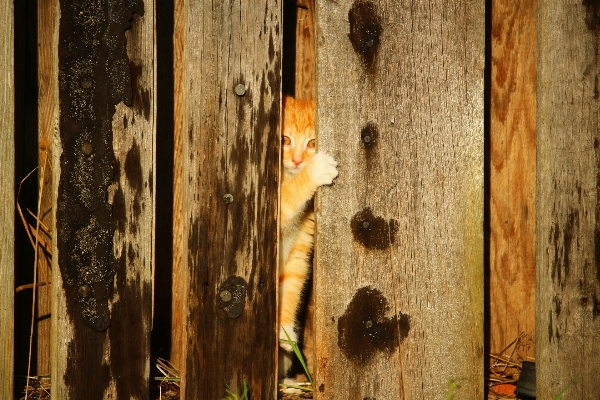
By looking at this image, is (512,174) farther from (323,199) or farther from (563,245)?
(323,199)

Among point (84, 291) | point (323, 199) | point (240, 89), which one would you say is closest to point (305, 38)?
point (240, 89)

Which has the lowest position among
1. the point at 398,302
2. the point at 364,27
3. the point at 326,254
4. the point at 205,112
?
the point at 398,302

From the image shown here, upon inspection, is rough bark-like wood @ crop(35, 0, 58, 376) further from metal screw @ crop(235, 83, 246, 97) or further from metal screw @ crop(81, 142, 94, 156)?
metal screw @ crop(235, 83, 246, 97)

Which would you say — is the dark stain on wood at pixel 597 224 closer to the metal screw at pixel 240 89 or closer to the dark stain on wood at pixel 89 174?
the metal screw at pixel 240 89

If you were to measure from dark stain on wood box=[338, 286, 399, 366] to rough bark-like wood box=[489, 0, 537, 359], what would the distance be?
3.02ft

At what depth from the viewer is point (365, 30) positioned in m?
1.94

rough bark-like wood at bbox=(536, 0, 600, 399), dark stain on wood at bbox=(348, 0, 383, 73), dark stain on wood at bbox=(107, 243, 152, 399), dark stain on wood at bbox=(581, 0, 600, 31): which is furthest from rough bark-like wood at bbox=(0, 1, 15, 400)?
dark stain on wood at bbox=(581, 0, 600, 31)

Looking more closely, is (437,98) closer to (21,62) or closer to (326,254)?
(326,254)

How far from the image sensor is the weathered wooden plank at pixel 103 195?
1.85 m

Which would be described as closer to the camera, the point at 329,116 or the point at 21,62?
the point at 329,116

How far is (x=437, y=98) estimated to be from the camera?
196cm

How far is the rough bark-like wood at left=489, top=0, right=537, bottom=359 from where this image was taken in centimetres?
261

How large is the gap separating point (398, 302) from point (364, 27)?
87 centimetres

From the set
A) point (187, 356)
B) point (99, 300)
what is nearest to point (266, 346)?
point (187, 356)
